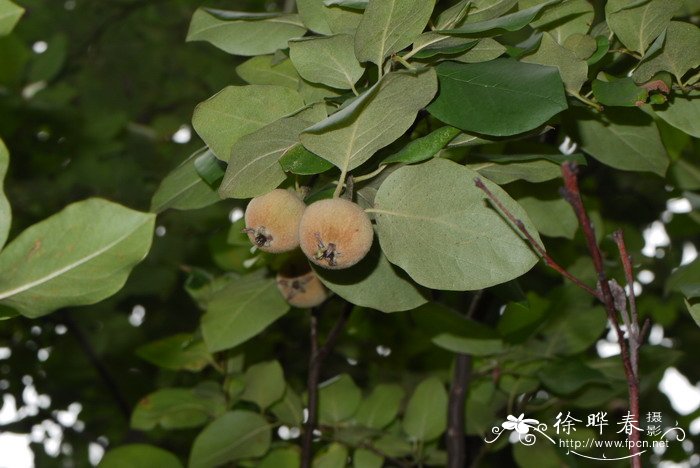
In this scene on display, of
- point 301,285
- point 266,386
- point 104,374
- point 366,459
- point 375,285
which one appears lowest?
point 104,374

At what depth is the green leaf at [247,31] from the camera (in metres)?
1.01

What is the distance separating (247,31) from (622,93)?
0.45 meters

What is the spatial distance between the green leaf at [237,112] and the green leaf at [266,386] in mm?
595

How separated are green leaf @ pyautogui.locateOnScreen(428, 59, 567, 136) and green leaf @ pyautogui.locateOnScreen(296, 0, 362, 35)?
13 cm

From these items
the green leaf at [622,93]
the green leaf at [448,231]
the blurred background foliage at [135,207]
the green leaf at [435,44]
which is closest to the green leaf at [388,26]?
the green leaf at [435,44]

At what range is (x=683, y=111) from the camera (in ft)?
3.14

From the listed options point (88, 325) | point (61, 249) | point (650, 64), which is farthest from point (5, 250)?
point (88, 325)

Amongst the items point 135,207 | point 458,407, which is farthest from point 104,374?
point 458,407

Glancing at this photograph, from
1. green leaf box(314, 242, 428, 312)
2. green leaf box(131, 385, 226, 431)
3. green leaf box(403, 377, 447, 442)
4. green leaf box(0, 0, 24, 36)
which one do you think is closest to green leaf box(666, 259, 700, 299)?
green leaf box(403, 377, 447, 442)

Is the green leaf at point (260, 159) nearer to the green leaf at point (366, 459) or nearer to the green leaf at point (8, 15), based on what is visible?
the green leaf at point (8, 15)

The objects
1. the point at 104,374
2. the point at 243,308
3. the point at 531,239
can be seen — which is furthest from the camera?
the point at 104,374

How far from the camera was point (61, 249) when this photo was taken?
735 millimetres

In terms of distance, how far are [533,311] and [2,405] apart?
1.62 metres

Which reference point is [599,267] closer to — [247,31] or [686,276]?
[247,31]
